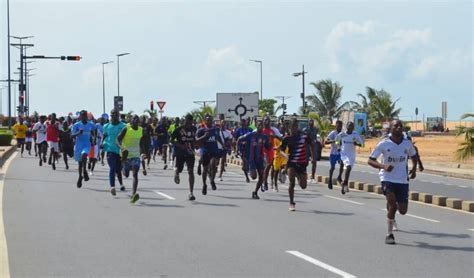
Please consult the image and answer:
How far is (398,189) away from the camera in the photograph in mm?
11867

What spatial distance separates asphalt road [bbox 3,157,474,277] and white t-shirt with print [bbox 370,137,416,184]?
2.82 feet

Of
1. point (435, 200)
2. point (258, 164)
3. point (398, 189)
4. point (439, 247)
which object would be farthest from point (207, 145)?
point (439, 247)

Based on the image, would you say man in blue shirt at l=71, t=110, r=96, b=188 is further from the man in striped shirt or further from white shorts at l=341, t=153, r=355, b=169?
the man in striped shirt

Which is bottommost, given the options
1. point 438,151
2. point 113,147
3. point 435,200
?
point 438,151

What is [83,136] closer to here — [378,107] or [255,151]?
[255,151]

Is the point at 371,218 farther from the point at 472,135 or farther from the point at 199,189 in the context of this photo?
the point at 472,135

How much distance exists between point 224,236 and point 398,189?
8.06 ft

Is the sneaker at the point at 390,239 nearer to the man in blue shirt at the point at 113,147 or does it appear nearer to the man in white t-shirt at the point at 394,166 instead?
the man in white t-shirt at the point at 394,166

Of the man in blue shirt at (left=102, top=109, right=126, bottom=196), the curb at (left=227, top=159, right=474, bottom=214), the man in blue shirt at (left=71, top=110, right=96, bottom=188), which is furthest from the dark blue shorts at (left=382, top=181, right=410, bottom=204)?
the man in blue shirt at (left=71, top=110, right=96, bottom=188)

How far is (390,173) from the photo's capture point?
11.8 m

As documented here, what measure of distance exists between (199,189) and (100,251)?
975 cm

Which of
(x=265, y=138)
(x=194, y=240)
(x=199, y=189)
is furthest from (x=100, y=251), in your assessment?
(x=199, y=189)

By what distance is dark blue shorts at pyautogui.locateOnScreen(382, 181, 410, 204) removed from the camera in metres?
11.8

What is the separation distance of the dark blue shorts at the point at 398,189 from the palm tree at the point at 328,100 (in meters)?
64.7
